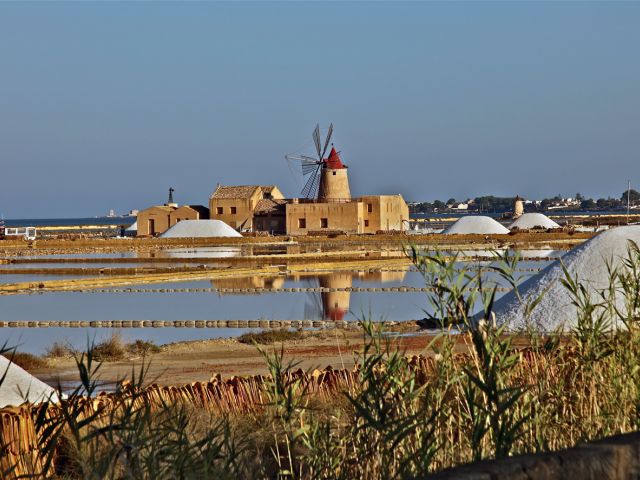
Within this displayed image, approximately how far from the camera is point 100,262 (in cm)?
2405

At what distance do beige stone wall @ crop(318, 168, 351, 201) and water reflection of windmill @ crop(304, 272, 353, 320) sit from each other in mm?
14929

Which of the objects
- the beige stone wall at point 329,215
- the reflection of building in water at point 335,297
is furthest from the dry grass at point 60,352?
the beige stone wall at point 329,215

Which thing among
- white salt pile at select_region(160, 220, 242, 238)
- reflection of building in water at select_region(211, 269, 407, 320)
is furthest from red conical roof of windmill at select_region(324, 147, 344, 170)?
reflection of building in water at select_region(211, 269, 407, 320)

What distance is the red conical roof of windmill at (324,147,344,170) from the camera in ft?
116

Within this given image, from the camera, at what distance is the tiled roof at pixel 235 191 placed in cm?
3484

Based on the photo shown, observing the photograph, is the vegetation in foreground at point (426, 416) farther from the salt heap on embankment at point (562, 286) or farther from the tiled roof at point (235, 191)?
the tiled roof at point (235, 191)

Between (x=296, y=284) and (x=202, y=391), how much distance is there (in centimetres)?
1270

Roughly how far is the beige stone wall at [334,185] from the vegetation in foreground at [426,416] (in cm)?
2995

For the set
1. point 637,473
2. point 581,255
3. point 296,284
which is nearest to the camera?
point 637,473

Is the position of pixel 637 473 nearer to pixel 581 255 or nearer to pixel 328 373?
pixel 328 373

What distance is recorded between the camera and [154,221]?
120ft

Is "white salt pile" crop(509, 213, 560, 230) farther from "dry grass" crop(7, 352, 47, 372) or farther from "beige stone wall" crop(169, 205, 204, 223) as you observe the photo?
"dry grass" crop(7, 352, 47, 372)

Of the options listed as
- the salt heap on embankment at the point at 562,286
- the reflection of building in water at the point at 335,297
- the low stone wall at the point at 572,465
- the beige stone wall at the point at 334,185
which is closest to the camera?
the low stone wall at the point at 572,465

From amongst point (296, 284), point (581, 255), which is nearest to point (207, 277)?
point (296, 284)
